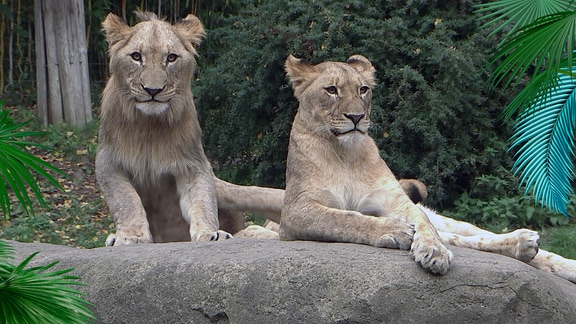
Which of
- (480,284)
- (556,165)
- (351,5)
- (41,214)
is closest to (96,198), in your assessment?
(41,214)

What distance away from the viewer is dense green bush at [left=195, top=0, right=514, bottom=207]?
8164 mm

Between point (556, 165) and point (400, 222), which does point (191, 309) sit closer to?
point (400, 222)

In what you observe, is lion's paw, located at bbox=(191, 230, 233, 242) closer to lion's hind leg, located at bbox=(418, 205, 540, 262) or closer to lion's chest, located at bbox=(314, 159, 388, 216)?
lion's chest, located at bbox=(314, 159, 388, 216)

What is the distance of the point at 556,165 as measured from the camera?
6551mm

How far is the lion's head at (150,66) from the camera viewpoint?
552 centimetres

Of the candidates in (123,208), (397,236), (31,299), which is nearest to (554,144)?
(397,236)

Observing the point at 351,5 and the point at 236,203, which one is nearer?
the point at 236,203

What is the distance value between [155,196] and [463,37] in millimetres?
4007

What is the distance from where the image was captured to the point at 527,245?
468 centimetres

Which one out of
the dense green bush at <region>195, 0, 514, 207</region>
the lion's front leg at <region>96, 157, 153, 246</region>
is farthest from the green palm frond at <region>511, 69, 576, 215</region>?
the lion's front leg at <region>96, 157, 153, 246</region>

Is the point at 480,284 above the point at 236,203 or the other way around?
above

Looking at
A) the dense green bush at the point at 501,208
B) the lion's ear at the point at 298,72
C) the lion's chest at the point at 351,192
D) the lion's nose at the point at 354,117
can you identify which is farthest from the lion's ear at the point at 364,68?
the dense green bush at the point at 501,208

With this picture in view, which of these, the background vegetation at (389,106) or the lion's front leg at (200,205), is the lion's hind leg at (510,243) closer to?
the lion's front leg at (200,205)

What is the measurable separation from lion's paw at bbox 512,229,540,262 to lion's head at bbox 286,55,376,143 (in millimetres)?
936
